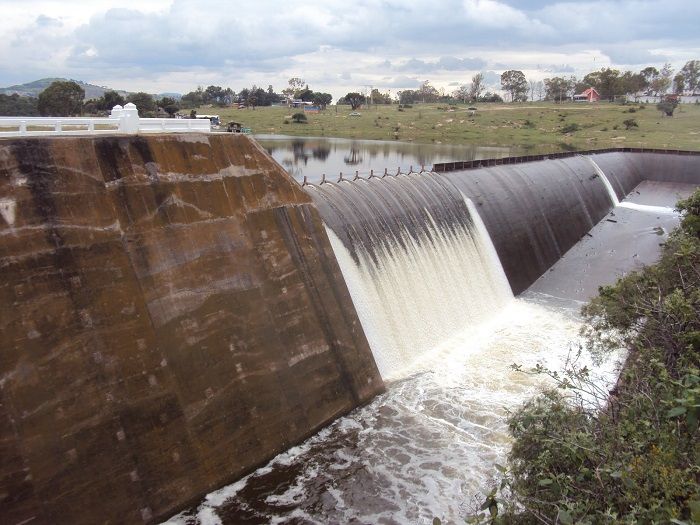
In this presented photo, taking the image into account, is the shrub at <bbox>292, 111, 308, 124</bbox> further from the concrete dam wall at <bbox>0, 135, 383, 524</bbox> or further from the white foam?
the concrete dam wall at <bbox>0, 135, 383, 524</bbox>

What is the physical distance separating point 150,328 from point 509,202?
21.3 meters

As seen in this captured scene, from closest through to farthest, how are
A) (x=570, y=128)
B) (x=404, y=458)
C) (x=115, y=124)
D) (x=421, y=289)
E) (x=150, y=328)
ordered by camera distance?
(x=150, y=328)
(x=115, y=124)
(x=404, y=458)
(x=421, y=289)
(x=570, y=128)

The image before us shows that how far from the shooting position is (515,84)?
130625 mm

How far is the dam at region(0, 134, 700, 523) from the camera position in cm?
1030

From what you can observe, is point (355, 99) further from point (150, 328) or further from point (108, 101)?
point (150, 328)

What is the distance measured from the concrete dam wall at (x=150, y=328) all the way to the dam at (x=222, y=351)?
35 millimetres

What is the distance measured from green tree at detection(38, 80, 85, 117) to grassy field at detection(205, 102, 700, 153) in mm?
35453

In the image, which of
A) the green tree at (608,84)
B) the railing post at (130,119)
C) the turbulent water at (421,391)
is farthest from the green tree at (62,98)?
the green tree at (608,84)

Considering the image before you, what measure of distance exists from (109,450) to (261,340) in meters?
4.20

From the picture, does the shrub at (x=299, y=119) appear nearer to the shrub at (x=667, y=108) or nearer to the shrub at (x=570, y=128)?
the shrub at (x=570, y=128)

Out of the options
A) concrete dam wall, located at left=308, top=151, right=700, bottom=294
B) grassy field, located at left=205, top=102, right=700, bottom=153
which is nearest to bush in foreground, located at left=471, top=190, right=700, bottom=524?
concrete dam wall, located at left=308, top=151, right=700, bottom=294

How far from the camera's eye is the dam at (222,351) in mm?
10305

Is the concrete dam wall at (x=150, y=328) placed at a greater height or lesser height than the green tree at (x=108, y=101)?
lesser

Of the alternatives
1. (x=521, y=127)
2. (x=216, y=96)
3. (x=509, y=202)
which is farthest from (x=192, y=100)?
(x=509, y=202)
